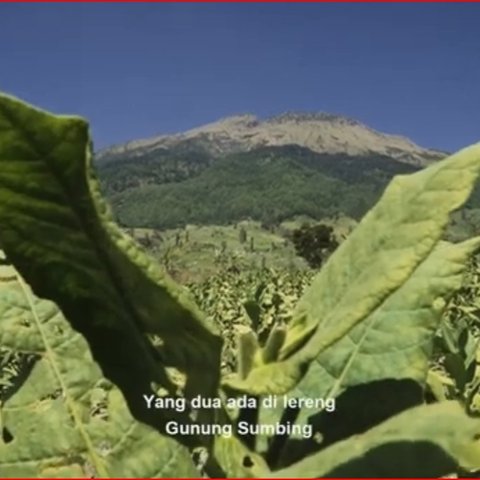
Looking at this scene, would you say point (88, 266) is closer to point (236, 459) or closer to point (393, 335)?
point (236, 459)

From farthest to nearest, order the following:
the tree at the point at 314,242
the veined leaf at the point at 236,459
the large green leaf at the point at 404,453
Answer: the tree at the point at 314,242
the veined leaf at the point at 236,459
the large green leaf at the point at 404,453

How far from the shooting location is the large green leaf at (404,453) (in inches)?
31.9

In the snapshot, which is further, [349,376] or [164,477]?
[349,376]

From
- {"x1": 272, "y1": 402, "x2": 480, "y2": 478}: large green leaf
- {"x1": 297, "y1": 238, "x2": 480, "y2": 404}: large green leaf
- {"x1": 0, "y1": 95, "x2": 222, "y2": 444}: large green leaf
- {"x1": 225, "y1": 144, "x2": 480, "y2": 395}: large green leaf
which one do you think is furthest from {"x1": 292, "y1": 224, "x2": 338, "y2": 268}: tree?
{"x1": 272, "y1": 402, "x2": 480, "y2": 478}: large green leaf

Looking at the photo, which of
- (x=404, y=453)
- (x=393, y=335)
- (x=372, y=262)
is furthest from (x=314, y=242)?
(x=404, y=453)

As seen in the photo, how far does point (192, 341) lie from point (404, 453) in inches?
9.2

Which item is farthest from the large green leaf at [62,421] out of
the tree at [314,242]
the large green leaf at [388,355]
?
the tree at [314,242]

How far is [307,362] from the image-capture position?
831 millimetres

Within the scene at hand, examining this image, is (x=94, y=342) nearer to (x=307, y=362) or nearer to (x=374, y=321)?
(x=307, y=362)

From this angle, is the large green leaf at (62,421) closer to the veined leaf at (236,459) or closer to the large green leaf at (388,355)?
the veined leaf at (236,459)

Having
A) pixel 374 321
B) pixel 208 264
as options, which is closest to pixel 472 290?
pixel 374 321

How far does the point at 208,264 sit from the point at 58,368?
139 m

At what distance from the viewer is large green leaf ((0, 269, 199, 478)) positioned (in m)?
0.90

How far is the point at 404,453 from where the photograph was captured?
0.82 m
